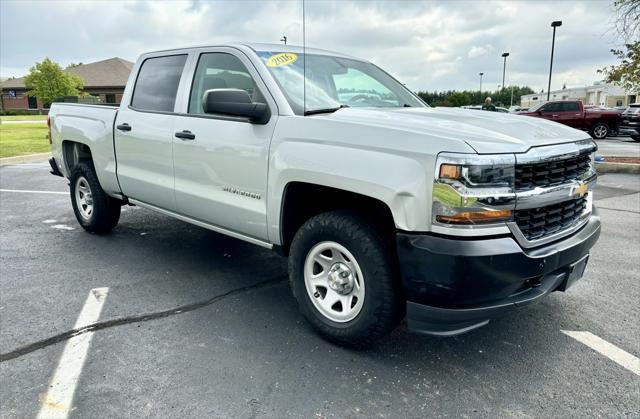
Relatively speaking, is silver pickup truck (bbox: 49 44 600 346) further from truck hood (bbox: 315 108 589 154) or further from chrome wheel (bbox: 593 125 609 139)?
chrome wheel (bbox: 593 125 609 139)

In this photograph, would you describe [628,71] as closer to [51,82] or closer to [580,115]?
[580,115]

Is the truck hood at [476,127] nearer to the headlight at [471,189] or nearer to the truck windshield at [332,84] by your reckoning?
the headlight at [471,189]

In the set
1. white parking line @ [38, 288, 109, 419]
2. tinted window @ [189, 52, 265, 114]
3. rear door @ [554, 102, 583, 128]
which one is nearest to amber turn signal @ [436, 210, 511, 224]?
tinted window @ [189, 52, 265, 114]

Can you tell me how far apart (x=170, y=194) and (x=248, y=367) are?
196 cm

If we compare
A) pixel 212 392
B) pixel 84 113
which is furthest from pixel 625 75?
pixel 212 392

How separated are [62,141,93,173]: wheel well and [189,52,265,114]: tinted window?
7.18 feet

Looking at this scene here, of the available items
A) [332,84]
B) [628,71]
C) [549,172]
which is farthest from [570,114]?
[549,172]

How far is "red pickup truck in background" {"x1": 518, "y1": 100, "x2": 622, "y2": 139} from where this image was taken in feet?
66.0

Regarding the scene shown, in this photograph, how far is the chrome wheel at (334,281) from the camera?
3014 mm

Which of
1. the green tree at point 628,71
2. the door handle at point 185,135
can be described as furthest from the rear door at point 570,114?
the door handle at point 185,135

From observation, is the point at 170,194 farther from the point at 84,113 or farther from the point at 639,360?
the point at 639,360

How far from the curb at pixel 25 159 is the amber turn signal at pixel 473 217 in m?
12.7

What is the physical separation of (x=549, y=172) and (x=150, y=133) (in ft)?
10.7

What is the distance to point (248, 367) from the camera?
Result: 2.93 meters
